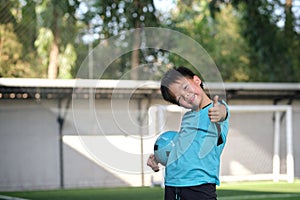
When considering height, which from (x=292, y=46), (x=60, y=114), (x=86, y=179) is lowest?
(x=86, y=179)

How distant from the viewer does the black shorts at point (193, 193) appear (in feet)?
11.9

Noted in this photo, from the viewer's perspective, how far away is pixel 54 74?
25156mm

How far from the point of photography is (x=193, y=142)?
3.56m

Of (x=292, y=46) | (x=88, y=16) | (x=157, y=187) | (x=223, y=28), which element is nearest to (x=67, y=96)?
(x=157, y=187)

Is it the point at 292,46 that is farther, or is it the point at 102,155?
the point at 292,46

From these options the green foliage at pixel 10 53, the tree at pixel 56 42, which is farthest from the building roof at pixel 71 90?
the tree at pixel 56 42

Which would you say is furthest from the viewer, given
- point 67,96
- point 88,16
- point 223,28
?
point 223,28

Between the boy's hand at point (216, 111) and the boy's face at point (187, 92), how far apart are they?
0.41 feet

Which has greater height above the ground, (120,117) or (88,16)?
(88,16)

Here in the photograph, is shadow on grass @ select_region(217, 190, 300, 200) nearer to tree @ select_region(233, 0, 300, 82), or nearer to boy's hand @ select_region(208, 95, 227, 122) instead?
tree @ select_region(233, 0, 300, 82)

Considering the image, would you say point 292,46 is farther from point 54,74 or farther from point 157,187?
point 157,187

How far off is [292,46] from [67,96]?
10365 millimetres

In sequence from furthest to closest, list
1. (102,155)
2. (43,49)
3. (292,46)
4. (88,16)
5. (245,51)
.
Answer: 1. (245,51)
2. (43,49)
3. (292,46)
4. (88,16)
5. (102,155)

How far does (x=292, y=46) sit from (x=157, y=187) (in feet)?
35.6
